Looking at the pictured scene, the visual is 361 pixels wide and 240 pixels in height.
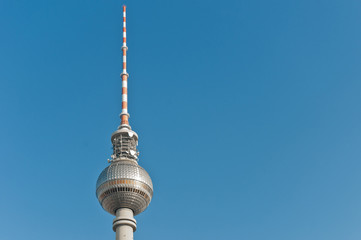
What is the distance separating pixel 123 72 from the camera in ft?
459

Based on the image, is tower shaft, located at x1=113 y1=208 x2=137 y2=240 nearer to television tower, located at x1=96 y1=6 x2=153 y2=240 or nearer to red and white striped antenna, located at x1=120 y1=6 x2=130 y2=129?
television tower, located at x1=96 y1=6 x2=153 y2=240

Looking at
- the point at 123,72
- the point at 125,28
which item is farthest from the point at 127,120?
the point at 125,28

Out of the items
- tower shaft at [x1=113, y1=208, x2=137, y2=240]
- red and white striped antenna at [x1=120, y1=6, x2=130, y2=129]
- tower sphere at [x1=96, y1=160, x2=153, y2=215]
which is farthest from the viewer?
red and white striped antenna at [x1=120, y1=6, x2=130, y2=129]

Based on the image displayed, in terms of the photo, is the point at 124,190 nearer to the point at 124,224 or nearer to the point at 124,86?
the point at 124,224

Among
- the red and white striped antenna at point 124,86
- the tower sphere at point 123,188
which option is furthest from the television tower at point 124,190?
the red and white striped antenna at point 124,86

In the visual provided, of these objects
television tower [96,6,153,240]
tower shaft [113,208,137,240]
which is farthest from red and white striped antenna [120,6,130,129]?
tower shaft [113,208,137,240]

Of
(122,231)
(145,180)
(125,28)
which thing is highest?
(125,28)

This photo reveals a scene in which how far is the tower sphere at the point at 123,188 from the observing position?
11538 centimetres

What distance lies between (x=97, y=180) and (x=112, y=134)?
39.7 ft

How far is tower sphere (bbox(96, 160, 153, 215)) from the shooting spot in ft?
379

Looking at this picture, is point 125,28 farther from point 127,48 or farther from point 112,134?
point 112,134

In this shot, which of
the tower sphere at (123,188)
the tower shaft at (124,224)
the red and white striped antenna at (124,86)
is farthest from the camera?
the red and white striped antenna at (124,86)

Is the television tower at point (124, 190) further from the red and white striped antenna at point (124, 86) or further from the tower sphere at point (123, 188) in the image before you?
the red and white striped antenna at point (124, 86)

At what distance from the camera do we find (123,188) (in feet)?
378
